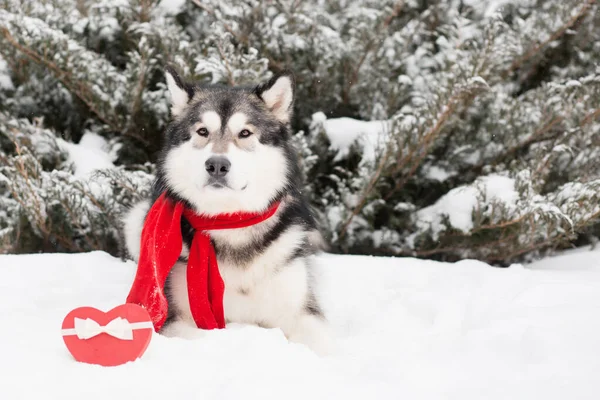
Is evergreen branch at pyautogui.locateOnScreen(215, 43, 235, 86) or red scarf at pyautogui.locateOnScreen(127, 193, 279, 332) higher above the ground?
evergreen branch at pyautogui.locateOnScreen(215, 43, 235, 86)

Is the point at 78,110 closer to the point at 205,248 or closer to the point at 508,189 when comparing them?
the point at 205,248

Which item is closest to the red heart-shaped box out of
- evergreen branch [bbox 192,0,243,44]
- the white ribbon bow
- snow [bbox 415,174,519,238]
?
the white ribbon bow

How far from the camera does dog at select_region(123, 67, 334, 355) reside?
2.37 metres

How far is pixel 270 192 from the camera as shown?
2445 mm

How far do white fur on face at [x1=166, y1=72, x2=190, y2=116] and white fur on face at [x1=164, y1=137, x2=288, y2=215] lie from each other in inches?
11.9

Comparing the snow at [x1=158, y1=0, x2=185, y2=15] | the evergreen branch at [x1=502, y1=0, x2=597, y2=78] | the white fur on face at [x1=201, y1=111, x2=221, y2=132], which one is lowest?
the snow at [x1=158, y1=0, x2=185, y2=15]

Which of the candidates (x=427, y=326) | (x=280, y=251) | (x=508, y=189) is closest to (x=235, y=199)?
(x=280, y=251)

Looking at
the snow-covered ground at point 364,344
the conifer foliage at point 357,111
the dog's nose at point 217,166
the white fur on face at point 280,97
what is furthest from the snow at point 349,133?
the dog's nose at point 217,166

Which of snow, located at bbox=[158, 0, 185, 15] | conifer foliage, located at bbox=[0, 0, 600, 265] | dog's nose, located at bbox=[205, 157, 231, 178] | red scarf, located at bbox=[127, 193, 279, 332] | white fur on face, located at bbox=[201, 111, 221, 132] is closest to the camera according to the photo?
dog's nose, located at bbox=[205, 157, 231, 178]

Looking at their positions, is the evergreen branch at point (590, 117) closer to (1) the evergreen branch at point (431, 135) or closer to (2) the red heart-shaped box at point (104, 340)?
(1) the evergreen branch at point (431, 135)

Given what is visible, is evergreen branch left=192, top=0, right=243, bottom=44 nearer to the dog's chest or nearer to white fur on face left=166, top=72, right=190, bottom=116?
white fur on face left=166, top=72, right=190, bottom=116

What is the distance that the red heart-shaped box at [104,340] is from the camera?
1762 millimetres

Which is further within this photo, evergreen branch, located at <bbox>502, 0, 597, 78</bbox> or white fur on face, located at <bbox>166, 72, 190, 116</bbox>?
evergreen branch, located at <bbox>502, 0, 597, 78</bbox>

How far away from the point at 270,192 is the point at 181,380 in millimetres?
1010
